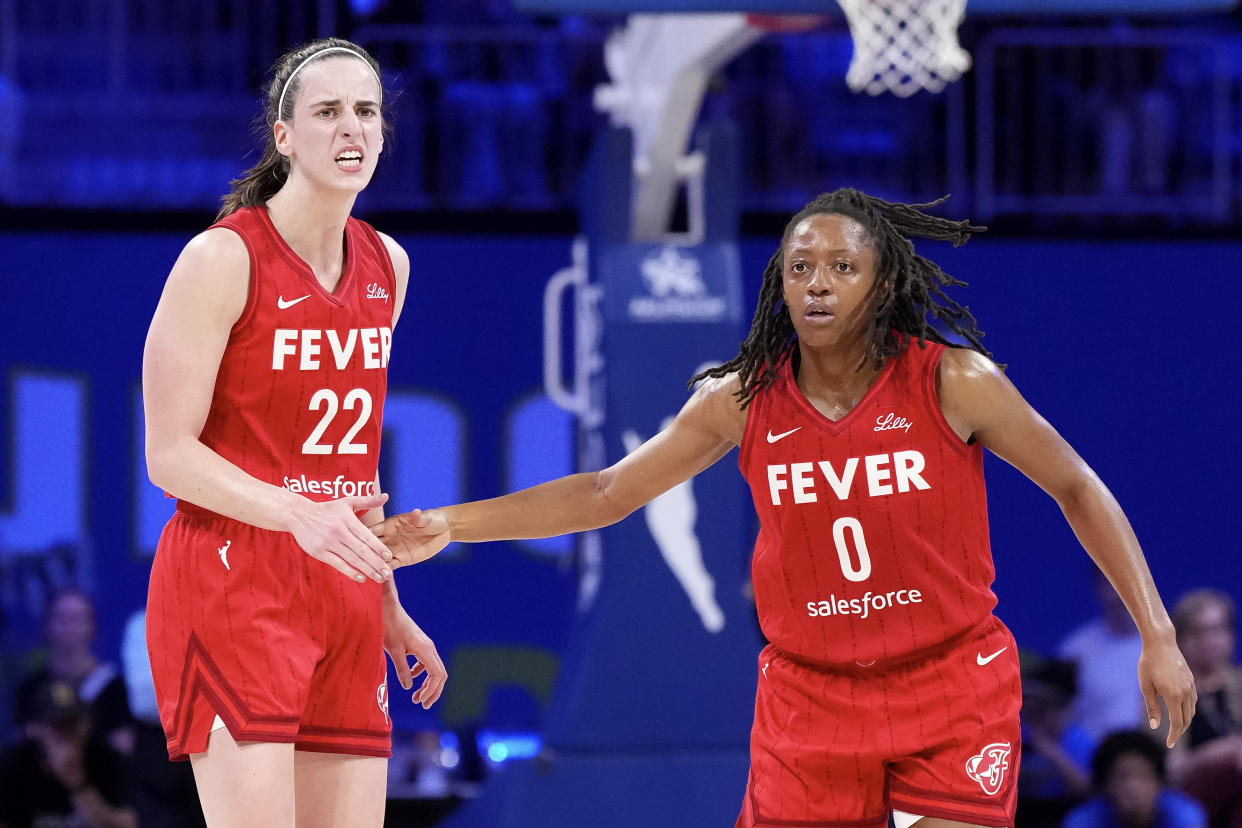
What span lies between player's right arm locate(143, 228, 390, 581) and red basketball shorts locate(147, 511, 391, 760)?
13cm

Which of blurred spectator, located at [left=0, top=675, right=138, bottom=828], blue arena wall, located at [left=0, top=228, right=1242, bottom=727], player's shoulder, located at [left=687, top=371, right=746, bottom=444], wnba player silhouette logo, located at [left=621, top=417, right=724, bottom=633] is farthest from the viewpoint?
blue arena wall, located at [left=0, top=228, right=1242, bottom=727]

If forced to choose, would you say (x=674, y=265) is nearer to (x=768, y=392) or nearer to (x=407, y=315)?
(x=407, y=315)

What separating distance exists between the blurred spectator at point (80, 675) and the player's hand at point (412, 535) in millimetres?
4158

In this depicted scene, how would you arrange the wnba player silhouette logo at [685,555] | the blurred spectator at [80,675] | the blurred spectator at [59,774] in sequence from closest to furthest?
the wnba player silhouette logo at [685,555] < the blurred spectator at [59,774] < the blurred spectator at [80,675]

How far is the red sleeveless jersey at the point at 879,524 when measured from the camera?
3482 millimetres

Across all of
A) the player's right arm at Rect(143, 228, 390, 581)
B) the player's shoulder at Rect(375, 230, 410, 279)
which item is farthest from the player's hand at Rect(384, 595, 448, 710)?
the player's shoulder at Rect(375, 230, 410, 279)

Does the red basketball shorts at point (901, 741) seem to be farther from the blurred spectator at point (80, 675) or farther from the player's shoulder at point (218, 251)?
the blurred spectator at point (80, 675)

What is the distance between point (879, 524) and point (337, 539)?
1105 millimetres

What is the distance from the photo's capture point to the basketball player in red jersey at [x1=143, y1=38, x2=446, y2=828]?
3254 mm

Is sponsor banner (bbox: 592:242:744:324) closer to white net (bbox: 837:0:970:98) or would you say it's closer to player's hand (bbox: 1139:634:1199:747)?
white net (bbox: 837:0:970:98)

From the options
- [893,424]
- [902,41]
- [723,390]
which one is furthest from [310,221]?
[902,41]

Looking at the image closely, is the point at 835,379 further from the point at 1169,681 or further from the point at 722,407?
the point at 1169,681

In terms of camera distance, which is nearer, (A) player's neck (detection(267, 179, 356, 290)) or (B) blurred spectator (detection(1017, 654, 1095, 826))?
(A) player's neck (detection(267, 179, 356, 290))

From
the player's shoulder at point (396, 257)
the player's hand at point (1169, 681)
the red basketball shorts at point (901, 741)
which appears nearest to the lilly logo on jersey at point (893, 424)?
the red basketball shorts at point (901, 741)
